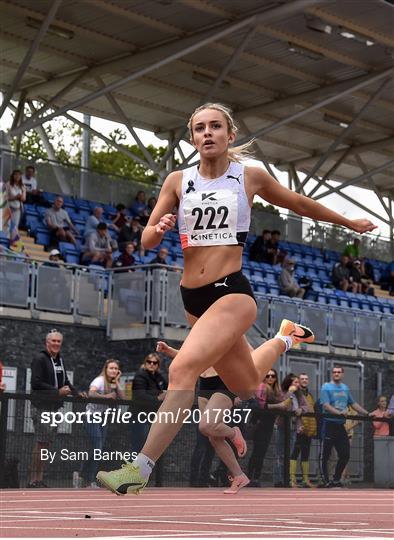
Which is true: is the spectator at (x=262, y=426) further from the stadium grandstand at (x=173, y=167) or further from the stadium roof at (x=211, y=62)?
the stadium roof at (x=211, y=62)

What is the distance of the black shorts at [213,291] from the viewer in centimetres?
674

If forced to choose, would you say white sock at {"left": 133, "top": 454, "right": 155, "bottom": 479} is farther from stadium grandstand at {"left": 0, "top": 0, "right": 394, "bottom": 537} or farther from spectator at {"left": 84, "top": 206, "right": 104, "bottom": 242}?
spectator at {"left": 84, "top": 206, "right": 104, "bottom": 242}

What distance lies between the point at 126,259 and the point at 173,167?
15478 mm

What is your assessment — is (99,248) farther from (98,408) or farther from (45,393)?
(45,393)

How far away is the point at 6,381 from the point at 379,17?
43.4 ft

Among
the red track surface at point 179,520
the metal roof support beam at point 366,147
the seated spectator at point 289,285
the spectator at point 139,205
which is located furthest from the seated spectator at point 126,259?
the metal roof support beam at point 366,147

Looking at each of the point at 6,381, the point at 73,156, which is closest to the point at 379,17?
the point at 6,381

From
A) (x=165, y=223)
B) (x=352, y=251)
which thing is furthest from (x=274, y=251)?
(x=165, y=223)

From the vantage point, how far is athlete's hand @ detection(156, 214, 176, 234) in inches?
251

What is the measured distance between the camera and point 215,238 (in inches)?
267

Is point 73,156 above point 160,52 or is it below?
above

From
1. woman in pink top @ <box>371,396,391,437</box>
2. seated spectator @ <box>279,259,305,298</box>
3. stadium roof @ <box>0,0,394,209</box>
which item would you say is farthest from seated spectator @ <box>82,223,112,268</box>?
woman in pink top @ <box>371,396,391,437</box>

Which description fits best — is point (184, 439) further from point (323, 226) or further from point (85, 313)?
point (323, 226)

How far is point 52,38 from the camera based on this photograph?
1243 inches
